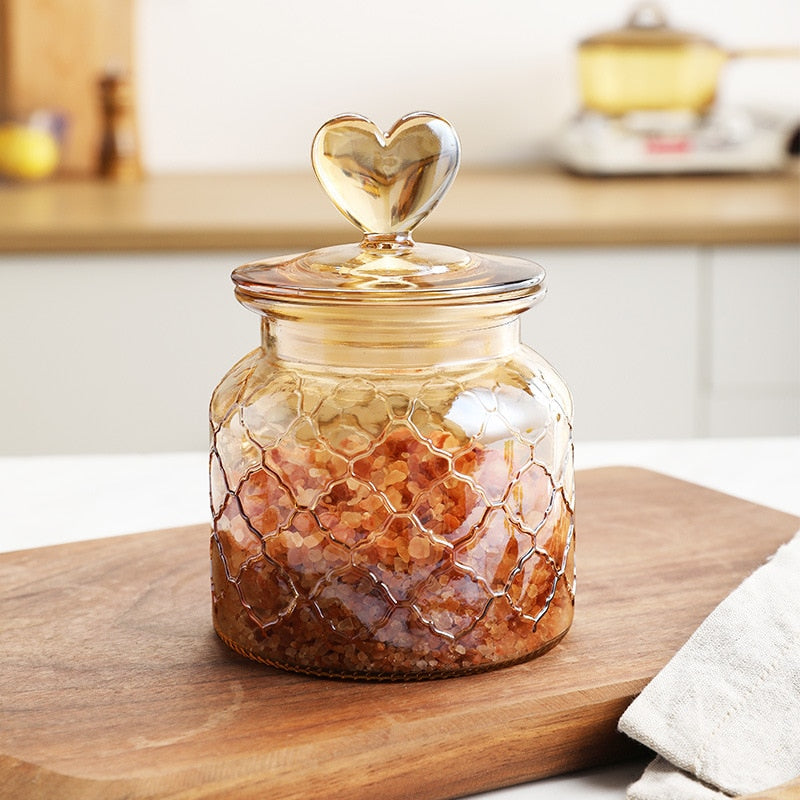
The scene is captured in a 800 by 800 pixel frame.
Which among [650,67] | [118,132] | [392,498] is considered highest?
[650,67]

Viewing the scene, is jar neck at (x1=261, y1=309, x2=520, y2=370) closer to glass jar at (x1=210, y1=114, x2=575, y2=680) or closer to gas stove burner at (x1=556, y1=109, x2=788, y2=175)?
glass jar at (x1=210, y1=114, x2=575, y2=680)

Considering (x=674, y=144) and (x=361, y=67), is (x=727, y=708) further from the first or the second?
(x=361, y=67)

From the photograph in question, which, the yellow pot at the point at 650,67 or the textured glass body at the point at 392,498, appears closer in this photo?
the textured glass body at the point at 392,498

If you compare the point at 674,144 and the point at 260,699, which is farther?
the point at 674,144

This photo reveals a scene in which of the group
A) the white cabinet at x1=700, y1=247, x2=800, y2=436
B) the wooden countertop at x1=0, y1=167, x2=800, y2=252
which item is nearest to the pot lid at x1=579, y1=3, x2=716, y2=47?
the wooden countertop at x1=0, y1=167, x2=800, y2=252

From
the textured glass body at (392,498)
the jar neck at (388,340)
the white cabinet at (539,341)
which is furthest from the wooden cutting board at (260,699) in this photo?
the white cabinet at (539,341)

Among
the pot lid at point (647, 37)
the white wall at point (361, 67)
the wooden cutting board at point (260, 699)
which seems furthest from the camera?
the white wall at point (361, 67)

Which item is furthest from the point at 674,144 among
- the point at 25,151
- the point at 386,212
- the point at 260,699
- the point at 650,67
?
the point at 260,699

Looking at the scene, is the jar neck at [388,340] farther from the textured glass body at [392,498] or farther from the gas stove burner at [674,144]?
the gas stove burner at [674,144]
